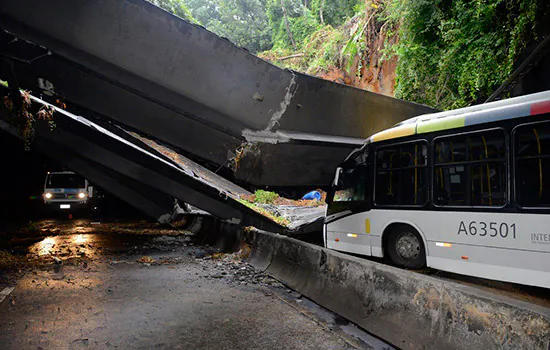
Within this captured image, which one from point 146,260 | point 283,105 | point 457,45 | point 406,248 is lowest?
point 146,260

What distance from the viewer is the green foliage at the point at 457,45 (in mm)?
11562

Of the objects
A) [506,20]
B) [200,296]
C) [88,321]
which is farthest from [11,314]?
[506,20]

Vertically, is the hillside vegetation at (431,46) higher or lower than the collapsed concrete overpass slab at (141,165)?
higher

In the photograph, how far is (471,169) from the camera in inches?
280

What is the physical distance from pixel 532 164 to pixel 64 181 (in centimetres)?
2257

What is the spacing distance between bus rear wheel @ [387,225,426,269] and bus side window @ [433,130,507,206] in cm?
94

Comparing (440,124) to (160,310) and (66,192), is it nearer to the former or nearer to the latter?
(160,310)

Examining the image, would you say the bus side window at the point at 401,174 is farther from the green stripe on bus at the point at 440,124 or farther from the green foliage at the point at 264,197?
the green foliage at the point at 264,197

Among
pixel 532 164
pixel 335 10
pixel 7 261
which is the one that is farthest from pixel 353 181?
pixel 335 10

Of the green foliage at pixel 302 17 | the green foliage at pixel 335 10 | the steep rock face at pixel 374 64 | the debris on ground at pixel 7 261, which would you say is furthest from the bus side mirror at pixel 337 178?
the green foliage at pixel 335 10

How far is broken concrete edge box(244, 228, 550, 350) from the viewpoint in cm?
310

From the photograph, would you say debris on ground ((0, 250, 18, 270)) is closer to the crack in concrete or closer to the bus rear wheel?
the crack in concrete

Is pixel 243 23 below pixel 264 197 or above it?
above

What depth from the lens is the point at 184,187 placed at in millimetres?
11195
